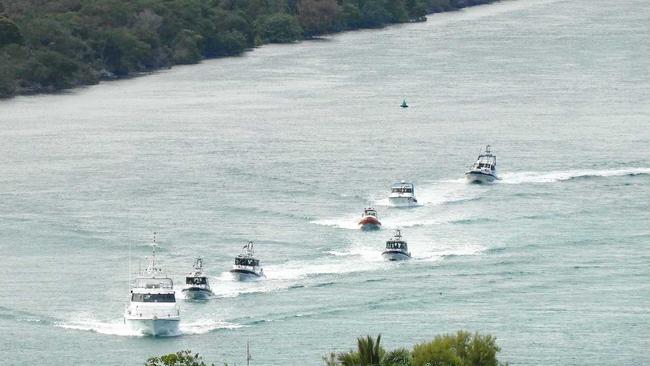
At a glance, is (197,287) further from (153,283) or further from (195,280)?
(153,283)

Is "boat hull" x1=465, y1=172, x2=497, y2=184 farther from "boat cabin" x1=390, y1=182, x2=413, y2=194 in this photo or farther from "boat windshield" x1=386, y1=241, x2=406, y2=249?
"boat windshield" x1=386, y1=241, x2=406, y2=249

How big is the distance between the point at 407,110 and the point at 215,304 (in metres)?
62.1

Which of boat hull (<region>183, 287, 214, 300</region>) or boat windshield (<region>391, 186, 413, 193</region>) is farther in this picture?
boat windshield (<region>391, 186, 413, 193</region>)

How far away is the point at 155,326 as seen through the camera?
81688mm

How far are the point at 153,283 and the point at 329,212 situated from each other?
63.9 feet

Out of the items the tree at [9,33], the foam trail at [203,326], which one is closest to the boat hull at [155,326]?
the foam trail at [203,326]

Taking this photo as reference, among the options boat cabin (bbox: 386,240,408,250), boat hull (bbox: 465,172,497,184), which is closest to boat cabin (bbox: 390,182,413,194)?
boat hull (bbox: 465,172,497,184)

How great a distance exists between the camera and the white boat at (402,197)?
10644 centimetres

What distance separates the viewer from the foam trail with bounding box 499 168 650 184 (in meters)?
115

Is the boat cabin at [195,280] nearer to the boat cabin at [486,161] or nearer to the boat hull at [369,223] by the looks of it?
the boat hull at [369,223]

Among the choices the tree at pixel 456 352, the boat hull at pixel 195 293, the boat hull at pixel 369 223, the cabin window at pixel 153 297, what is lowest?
the tree at pixel 456 352

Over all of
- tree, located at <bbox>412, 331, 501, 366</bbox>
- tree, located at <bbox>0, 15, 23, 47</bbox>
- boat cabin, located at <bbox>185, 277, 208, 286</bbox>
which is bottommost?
tree, located at <bbox>412, 331, 501, 366</bbox>

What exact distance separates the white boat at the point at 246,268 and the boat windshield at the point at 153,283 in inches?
147

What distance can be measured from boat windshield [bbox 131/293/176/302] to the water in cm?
119
